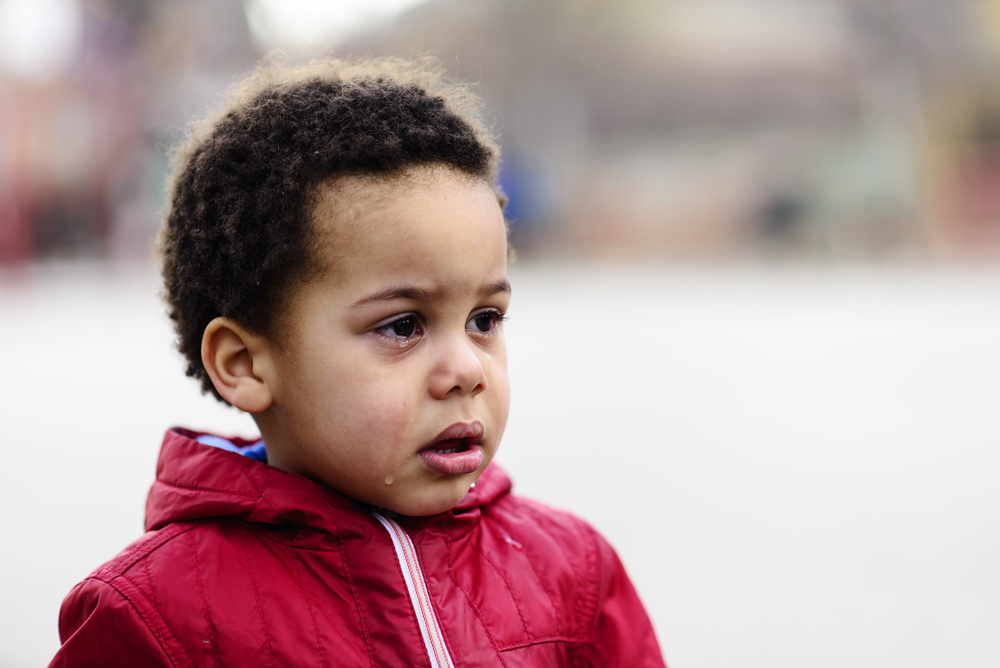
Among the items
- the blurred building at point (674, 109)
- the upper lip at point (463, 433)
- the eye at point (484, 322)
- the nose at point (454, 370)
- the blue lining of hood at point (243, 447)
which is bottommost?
the upper lip at point (463, 433)

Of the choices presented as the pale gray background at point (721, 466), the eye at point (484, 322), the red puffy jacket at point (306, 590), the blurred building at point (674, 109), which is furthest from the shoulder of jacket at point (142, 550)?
the blurred building at point (674, 109)

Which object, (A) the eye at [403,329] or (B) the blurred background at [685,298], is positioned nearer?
(A) the eye at [403,329]

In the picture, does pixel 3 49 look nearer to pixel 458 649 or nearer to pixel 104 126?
pixel 104 126

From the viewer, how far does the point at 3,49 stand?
11.8 m

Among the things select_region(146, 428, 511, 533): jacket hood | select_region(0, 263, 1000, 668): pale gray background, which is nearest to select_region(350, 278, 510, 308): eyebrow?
select_region(146, 428, 511, 533): jacket hood

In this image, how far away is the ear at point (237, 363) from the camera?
1.18 m

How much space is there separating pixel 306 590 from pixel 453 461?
0.73 feet

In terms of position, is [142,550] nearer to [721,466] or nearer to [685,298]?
[721,466]

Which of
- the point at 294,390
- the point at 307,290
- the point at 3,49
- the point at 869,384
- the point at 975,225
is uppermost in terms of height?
the point at 3,49

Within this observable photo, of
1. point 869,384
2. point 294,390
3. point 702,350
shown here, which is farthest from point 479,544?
point 702,350

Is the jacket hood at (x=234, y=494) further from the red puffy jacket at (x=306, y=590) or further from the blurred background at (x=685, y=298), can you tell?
the blurred background at (x=685, y=298)

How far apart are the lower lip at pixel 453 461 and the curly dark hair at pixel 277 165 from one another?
250 millimetres

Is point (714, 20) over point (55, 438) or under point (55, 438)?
over

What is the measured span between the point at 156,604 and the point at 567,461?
109 inches
